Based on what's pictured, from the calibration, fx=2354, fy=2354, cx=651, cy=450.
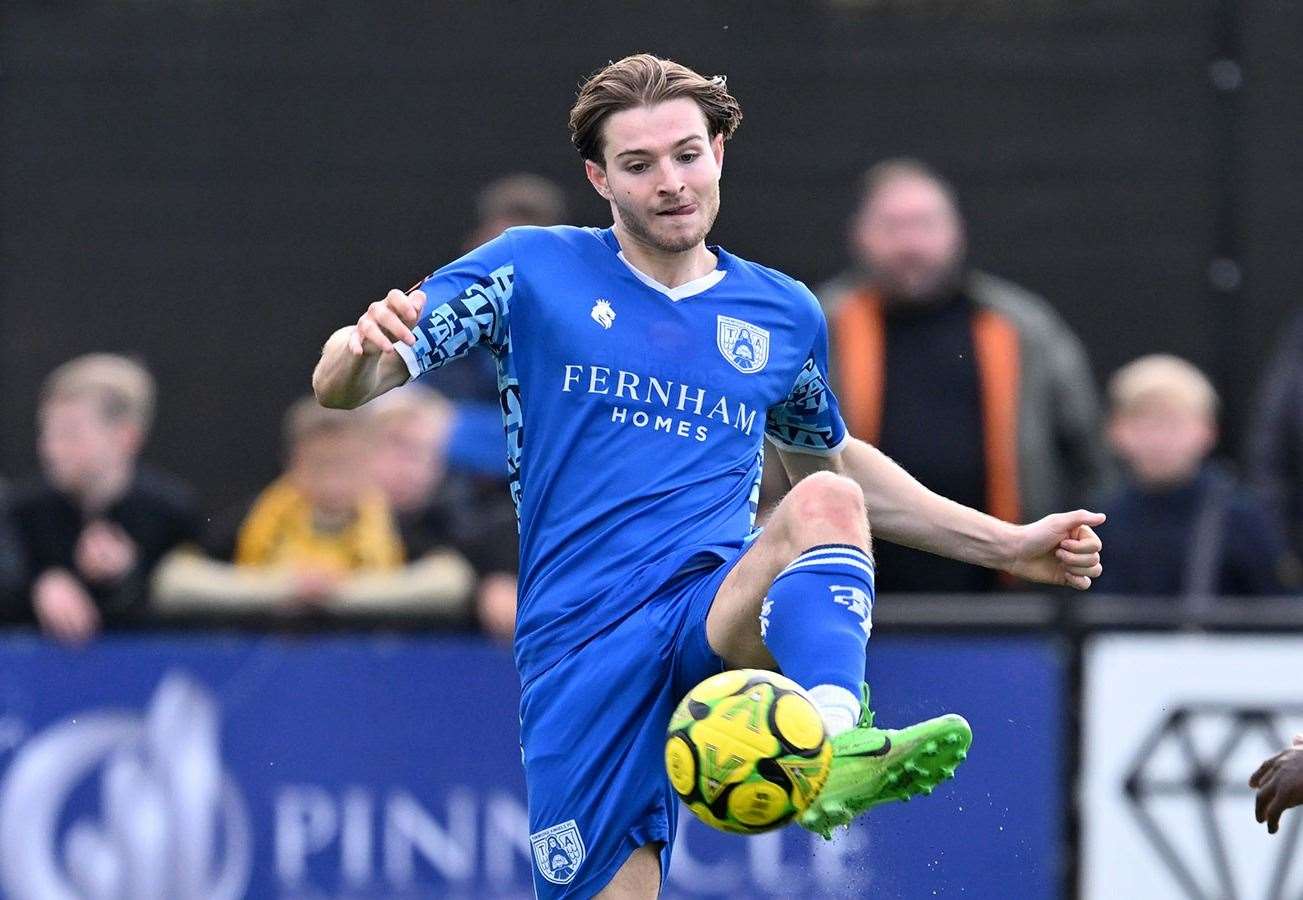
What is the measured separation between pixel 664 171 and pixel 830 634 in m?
1.22

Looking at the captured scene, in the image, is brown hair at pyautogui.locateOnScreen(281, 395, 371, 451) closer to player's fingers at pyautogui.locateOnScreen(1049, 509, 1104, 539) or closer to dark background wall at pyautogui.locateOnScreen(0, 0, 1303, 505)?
dark background wall at pyautogui.locateOnScreen(0, 0, 1303, 505)

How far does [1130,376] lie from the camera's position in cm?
920

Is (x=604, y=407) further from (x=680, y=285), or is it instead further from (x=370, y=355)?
(x=370, y=355)

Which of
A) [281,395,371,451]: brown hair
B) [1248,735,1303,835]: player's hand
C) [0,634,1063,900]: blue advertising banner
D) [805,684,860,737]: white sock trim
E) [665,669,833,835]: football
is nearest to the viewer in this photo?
[665,669,833,835]: football

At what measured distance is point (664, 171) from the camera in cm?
558

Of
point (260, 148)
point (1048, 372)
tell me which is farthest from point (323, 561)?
point (1048, 372)

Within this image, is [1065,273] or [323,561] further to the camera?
[1065,273]

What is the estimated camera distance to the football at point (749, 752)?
4906 millimetres

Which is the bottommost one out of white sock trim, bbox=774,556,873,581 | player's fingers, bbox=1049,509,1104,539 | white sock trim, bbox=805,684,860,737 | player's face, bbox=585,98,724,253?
white sock trim, bbox=805,684,860,737

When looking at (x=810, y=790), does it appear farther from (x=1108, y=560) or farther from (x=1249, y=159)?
(x=1249, y=159)

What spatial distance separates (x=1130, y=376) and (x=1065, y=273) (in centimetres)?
96

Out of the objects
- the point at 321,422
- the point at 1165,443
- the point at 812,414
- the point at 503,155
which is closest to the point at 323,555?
the point at 321,422

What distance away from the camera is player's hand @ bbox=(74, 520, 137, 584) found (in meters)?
9.14

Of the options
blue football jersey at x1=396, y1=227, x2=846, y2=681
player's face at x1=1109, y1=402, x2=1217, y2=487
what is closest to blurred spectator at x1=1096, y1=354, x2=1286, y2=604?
player's face at x1=1109, y1=402, x2=1217, y2=487
